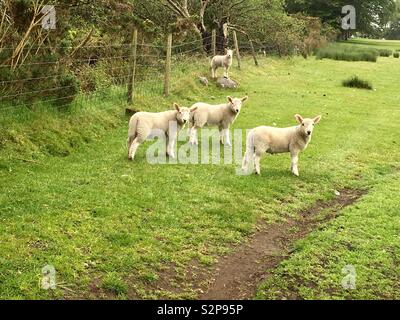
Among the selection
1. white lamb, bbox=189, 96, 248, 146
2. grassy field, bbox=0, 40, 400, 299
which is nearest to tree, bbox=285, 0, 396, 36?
white lamb, bbox=189, 96, 248, 146

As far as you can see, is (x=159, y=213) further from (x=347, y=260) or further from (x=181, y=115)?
(x=181, y=115)

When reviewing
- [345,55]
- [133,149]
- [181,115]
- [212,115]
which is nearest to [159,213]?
[133,149]

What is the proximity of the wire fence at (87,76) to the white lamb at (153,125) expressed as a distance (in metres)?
2.77

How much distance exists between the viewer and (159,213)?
8211 mm

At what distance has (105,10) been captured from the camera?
1475 centimetres

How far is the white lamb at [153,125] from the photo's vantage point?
10.5 metres

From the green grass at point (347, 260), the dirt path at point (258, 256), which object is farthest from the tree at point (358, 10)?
the green grass at point (347, 260)

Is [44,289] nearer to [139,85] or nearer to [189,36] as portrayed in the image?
[139,85]

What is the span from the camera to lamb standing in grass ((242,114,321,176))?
10.4 metres

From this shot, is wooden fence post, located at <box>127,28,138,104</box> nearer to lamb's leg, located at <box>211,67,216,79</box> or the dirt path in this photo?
lamb's leg, located at <box>211,67,216,79</box>

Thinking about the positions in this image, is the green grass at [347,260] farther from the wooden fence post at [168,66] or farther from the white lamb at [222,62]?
the white lamb at [222,62]

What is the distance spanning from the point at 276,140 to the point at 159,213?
3.52 meters

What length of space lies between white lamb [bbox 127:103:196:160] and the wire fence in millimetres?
2773
